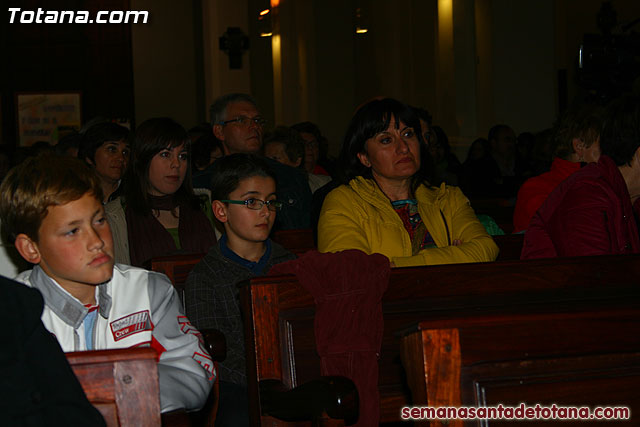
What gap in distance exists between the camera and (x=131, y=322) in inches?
83.3

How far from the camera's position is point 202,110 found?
48.1ft

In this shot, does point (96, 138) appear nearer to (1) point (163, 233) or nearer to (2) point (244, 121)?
(2) point (244, 121)

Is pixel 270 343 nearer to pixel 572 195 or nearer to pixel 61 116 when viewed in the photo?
pixel 572 195

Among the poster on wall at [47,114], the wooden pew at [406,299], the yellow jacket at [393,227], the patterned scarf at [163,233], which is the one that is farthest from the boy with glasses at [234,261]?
the poster on wall at [47,114]

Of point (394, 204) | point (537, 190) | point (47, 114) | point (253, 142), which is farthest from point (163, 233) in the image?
point (47, 114)

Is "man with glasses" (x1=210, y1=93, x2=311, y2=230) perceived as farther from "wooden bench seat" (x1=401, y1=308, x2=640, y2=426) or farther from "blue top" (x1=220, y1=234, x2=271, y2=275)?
"wooden bench seat" (x1=401, y1=308, x2=640, y2=426)

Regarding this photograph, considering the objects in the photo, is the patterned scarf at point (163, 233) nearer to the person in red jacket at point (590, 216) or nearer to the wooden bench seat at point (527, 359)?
the person in red jacket at point (590, 216)

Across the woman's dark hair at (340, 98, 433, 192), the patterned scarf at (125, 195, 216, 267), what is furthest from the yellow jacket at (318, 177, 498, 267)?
the patterned scarf at (125, 195, 216, 267)

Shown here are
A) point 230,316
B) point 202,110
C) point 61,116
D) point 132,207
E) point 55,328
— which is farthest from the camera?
point 61,116

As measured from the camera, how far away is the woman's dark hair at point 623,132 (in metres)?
3.24

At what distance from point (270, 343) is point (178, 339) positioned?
0.46m

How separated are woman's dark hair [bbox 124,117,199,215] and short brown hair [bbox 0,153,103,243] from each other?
1.90 m

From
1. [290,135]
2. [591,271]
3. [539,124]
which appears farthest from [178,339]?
[539,124]

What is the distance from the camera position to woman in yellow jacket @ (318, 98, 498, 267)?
3.25 metres
